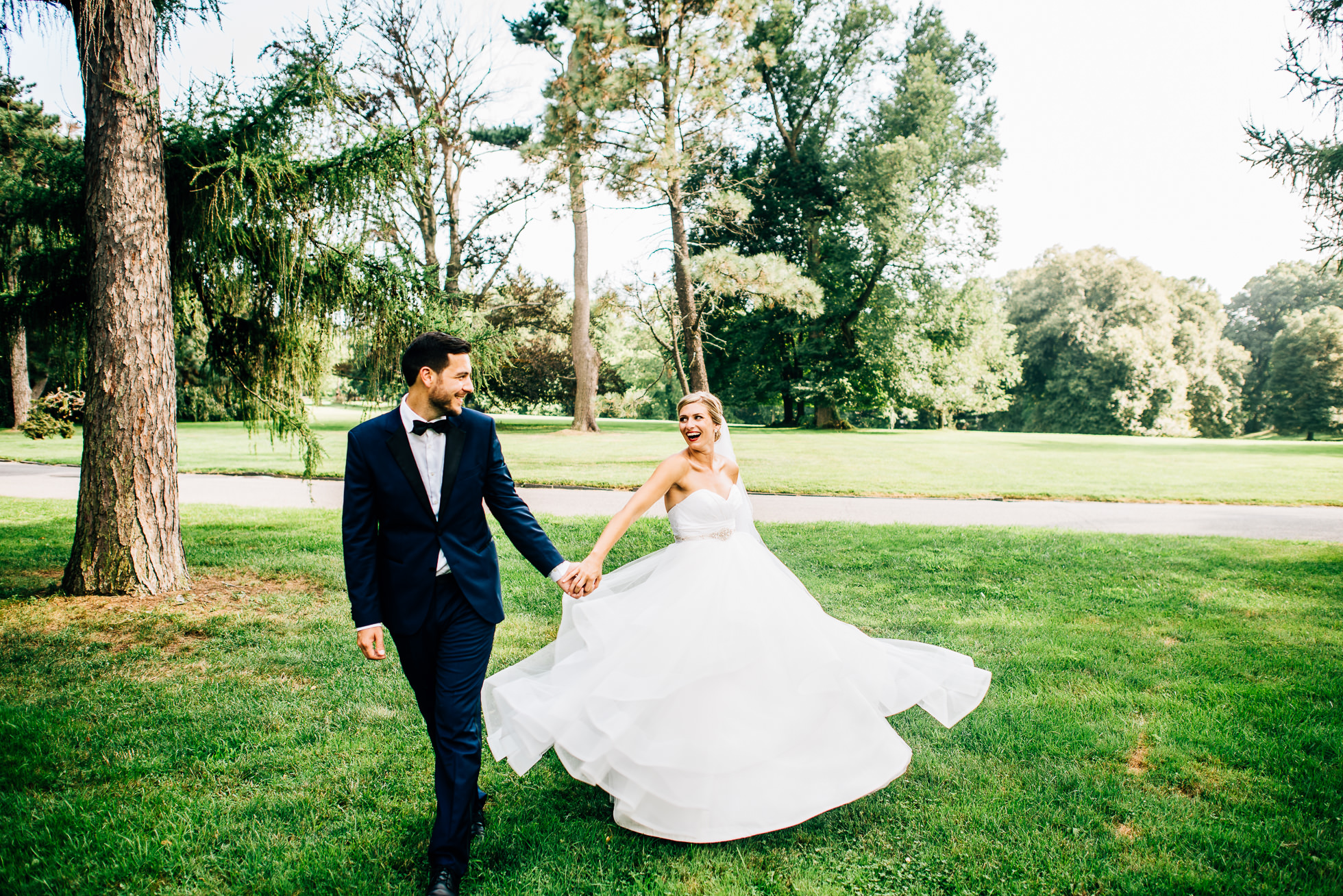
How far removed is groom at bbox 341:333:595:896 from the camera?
118 inches

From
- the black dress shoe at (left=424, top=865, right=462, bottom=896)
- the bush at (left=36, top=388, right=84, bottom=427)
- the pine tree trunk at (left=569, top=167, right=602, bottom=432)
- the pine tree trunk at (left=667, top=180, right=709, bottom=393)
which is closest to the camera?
the black dress shoe at (left=424, top=865, right=462, bottom=896)

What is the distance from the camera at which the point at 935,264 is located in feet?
115

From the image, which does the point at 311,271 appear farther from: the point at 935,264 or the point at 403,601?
the point at 935,264

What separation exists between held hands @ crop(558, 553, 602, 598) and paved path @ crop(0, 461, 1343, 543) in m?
7.81

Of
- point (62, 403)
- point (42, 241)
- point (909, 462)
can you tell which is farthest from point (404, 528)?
point (909, 462)

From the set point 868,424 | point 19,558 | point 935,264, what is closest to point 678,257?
point 19,558

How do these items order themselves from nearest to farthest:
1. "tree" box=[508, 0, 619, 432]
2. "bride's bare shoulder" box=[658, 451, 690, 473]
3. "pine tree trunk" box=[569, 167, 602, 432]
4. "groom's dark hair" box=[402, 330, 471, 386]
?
"groom's dark hair" box=[402, 330, 471, 386] < "bride's bare shoulder" box=[658, 451, 690, 473] < "tree" box=[508, 0, 619, 432] < "pine tree trunk" box=[569, 167, 602, 432]

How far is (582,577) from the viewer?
141 inches

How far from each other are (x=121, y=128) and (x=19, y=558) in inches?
207

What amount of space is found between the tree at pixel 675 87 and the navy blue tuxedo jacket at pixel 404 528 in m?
11.2

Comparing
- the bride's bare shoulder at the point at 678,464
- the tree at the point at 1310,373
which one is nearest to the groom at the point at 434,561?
the bride's bare shoulder at the point at 678,464

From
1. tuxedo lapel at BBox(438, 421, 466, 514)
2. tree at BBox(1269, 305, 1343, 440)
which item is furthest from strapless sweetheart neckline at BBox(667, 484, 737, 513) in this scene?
tree at BBox(1269, 305, 1343, 440)

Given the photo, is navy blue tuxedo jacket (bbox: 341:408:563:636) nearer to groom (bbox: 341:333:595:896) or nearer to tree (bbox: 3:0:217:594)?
groom (bbox: 341:333:595:896)

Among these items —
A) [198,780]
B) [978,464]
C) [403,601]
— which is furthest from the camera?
[978,464]
